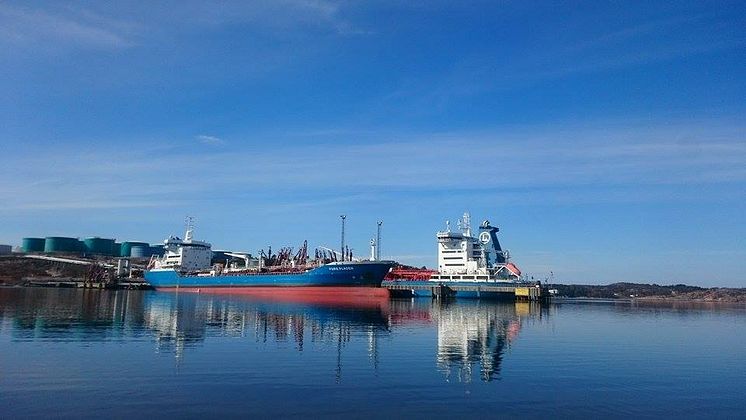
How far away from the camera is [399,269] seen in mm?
112562

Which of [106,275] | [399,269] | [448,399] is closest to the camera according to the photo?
[448,399]

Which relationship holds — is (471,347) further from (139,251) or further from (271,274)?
(139,251)

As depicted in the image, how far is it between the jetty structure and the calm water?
54.9m

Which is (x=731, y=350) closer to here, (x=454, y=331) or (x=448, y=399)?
(x=454, y=331)

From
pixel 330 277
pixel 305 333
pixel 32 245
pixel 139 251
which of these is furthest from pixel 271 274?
pixel 32 245

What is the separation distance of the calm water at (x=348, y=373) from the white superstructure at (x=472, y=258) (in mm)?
60484

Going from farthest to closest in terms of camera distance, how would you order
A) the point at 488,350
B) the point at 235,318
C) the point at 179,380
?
1. the point at 235,318
2. the point at 488,350
3. the point at 179,380

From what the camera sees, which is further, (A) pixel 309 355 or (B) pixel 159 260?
(B) pixel 159 260

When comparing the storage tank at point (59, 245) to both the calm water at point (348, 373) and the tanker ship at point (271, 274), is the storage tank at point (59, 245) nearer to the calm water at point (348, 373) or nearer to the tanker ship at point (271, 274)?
the tanker ship at point (271, 274)

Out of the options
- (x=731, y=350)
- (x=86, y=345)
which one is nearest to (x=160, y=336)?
(x=86, y=345)

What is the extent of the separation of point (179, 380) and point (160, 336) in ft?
41.0

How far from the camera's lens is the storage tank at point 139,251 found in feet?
622

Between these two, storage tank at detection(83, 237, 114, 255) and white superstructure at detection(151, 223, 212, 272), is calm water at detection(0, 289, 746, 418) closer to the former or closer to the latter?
white superstructure at detection(151, 223, 212, 272)

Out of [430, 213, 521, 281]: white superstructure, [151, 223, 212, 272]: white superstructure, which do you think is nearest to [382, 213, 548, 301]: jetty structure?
[430, 213, 521, 281]: white superstructure
